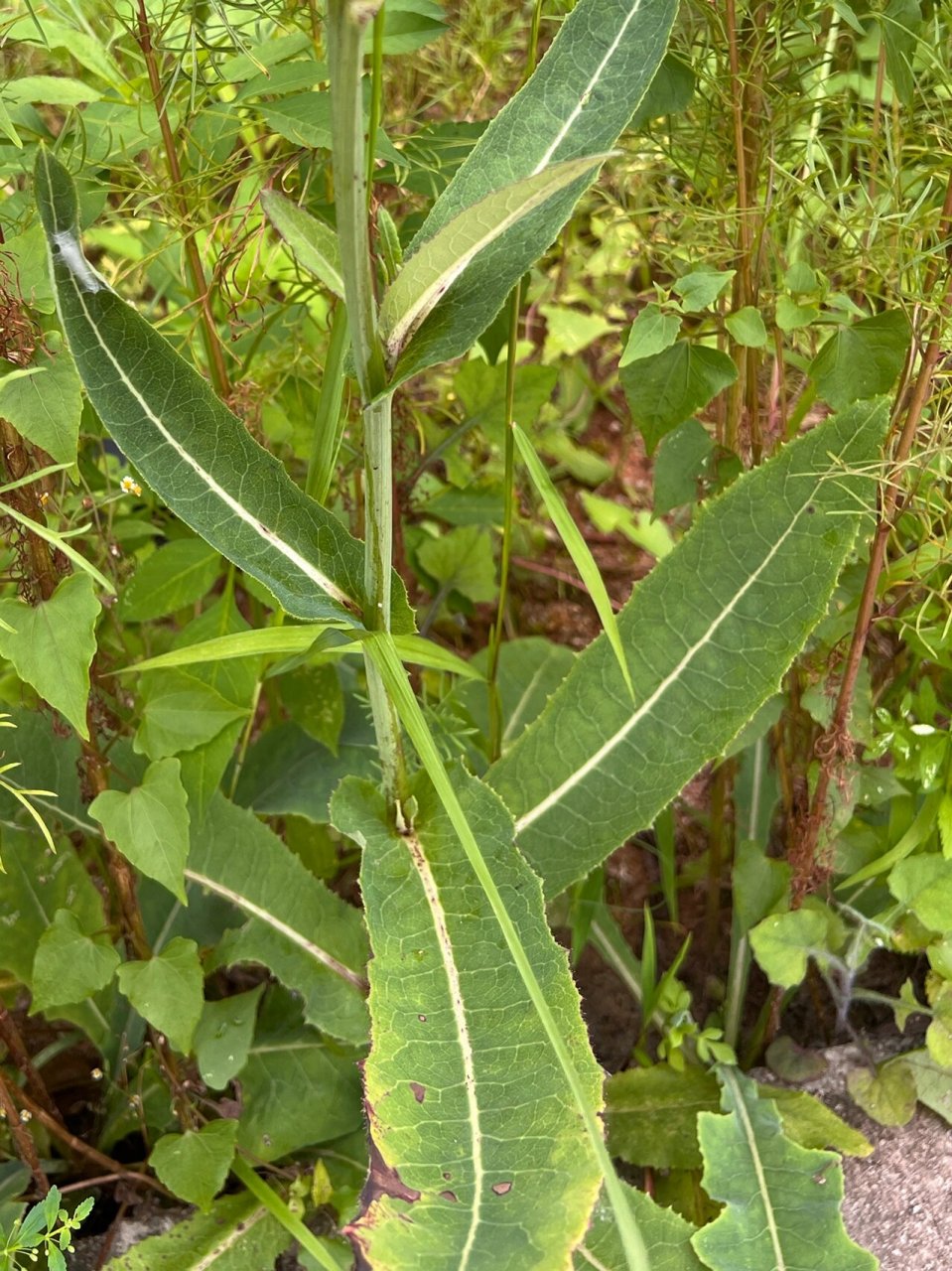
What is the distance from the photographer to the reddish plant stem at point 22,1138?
108 cm

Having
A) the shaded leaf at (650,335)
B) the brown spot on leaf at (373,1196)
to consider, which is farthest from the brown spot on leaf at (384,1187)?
the shaded leaf at (650,335)

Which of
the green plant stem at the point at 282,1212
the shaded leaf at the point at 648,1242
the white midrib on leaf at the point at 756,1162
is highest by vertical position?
the shaded leaf at the point at 648,1242

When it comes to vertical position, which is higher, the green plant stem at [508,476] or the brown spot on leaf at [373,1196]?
the green plant stem at [508,476]

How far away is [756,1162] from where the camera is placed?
3.92 feet

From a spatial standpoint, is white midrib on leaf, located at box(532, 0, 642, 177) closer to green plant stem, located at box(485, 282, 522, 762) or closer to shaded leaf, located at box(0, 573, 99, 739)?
green plant stem, located at box(485, 282, 522, 762)

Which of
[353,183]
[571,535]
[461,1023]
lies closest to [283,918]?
[461,1023]

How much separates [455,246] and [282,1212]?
0.95 meters

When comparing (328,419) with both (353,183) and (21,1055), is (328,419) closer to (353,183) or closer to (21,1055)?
(353,183)

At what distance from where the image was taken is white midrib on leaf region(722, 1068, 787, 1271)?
1.12 m

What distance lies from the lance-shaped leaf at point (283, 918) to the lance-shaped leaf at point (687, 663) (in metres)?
0.23

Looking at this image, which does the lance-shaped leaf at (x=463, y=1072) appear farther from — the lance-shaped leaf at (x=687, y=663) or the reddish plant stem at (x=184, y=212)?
the reddish plant stem at (x=184, y=212)

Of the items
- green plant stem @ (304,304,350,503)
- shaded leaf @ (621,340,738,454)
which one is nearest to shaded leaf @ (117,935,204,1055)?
green plant stem @ (304,304,350,503)

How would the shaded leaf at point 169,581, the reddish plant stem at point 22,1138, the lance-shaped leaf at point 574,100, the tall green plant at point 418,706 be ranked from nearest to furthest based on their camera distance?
the tall green plant at point 418,706, the lance-shaped leaf at point 574,100, the reddish plant stem at point 22,1138, the shaded leaf at point 169,581

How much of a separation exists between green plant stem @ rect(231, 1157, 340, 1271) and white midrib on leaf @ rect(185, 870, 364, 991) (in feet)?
0.72
